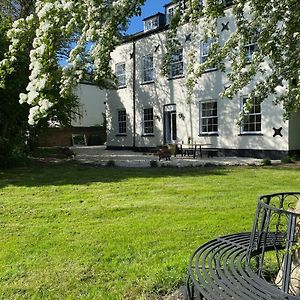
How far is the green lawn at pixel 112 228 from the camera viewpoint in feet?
12.6

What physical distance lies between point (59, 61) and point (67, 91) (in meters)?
0.33

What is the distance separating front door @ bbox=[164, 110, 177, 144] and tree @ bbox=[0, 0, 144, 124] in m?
20.7

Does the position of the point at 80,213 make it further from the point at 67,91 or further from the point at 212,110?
the point at 212,110

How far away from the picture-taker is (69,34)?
2.86 m

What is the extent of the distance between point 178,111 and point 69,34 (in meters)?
20.2

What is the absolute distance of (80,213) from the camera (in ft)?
22.6

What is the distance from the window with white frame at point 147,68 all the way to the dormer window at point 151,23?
3458mm

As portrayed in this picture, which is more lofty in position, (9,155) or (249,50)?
(249,50)

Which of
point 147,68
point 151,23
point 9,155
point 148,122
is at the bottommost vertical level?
point 9,155

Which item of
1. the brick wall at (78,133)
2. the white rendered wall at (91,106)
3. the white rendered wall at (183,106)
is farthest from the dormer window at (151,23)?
the white rendered wall at (91,106)

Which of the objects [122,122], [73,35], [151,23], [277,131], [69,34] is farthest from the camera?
[151,23]

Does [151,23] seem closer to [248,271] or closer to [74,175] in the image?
[74,175]

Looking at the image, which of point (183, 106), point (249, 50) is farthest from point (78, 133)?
point (249, 50)

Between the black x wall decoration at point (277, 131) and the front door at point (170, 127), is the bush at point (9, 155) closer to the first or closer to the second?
the front door at point (170, 127)
